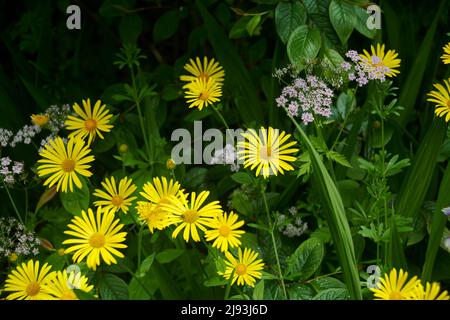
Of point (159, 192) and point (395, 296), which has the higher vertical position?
point (159, 192)

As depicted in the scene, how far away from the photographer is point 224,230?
1147 millimetres

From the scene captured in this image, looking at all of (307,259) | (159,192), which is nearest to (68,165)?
(159,192)

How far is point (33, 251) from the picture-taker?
4.20 ft

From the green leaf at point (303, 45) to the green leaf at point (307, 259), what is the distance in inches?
14.7

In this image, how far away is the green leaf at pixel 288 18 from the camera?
4.48 feet

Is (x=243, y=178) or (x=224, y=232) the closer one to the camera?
(x=224, y=232)

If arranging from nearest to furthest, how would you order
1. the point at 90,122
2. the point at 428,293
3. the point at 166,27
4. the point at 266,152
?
1. the point at 428,293
2. the point at 266,152
3. the point at 90,122
4. the point at 166,27

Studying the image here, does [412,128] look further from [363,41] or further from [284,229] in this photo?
[284,229]

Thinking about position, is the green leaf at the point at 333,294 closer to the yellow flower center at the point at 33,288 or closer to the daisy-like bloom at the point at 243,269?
the daisy-like bloom at the point at 243,269

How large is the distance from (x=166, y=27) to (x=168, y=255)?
2.29 ft

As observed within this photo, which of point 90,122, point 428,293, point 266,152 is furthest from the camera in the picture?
point 90,122

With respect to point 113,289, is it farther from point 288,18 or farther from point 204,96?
point 288,18
